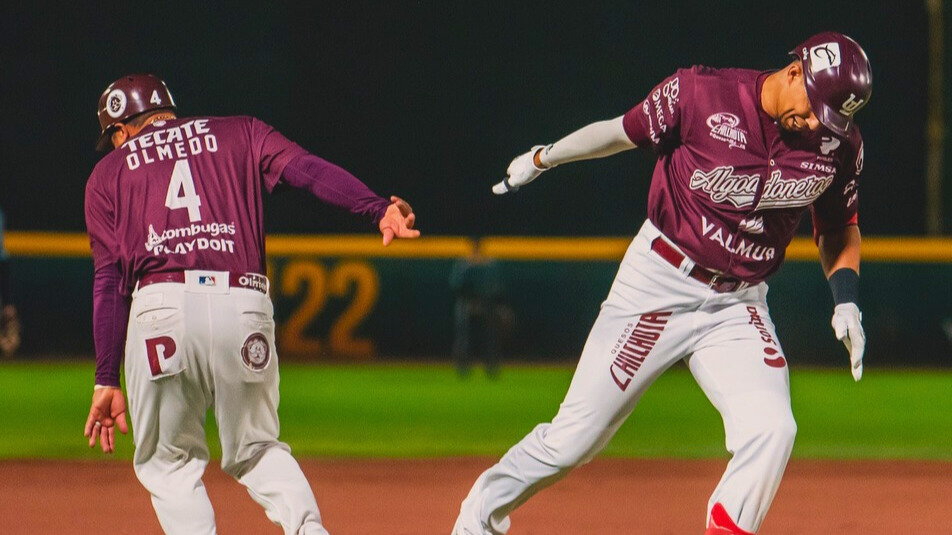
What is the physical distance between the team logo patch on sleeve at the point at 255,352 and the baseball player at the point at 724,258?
41.8 inches

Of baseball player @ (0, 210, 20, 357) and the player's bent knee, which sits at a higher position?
the player's bent knee

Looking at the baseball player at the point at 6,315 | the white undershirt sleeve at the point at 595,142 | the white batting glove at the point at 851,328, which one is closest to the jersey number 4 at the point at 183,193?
the white undershirt sleeve at the point at 595,142

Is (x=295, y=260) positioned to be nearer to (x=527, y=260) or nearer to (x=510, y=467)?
(x=527, y=260)

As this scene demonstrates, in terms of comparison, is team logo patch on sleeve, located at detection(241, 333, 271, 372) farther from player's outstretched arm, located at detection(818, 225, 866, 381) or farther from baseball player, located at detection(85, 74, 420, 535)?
player's outstretched arm, located at detection(818, 225, 866, 381)

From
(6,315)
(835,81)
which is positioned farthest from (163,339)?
(6,315)

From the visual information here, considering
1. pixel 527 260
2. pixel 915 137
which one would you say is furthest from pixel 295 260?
pixel 915 137

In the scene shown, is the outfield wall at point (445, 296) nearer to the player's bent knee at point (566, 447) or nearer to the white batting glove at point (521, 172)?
the white batting glove at point (521, 172)

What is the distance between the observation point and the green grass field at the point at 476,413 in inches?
360

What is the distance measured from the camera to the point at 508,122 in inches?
779

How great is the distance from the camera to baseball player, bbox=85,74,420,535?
14.2ft

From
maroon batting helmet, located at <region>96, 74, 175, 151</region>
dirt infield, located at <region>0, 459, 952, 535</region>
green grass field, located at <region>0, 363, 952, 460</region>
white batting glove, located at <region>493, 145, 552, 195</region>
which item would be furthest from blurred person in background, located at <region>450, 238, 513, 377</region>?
maroon batting helmet, located at <region>96, 74, 175, 151</region>

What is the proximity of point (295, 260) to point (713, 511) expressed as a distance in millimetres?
12253

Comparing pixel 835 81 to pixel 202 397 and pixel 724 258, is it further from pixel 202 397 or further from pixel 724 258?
pixel 202 397

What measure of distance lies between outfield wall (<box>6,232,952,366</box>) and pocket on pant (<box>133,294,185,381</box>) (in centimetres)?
1172
